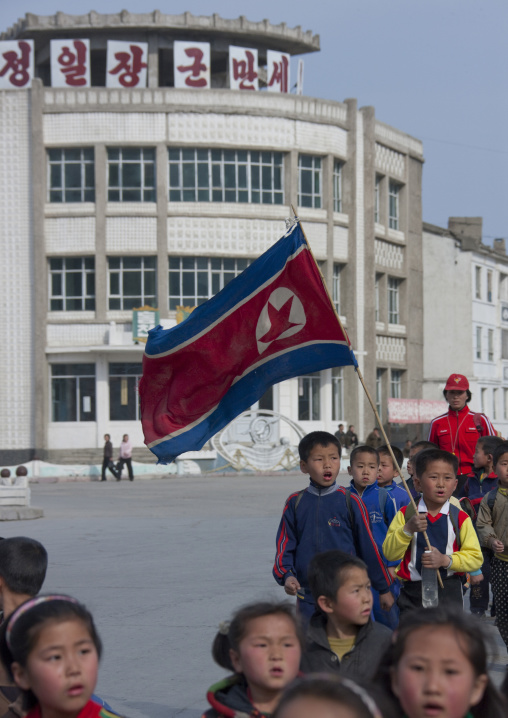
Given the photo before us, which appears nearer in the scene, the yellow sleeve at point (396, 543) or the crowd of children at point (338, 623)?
the crowd of children at point (338, 623)

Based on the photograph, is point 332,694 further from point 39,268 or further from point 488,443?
point 39,268

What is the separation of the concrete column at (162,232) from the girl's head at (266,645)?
41174 millimetres

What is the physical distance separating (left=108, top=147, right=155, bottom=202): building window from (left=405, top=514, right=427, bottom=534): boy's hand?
40559 millimetres

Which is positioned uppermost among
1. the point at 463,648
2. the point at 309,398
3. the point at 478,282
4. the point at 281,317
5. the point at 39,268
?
the point at 478,282

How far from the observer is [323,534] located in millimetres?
5941

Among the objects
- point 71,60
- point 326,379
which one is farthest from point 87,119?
point 326,379

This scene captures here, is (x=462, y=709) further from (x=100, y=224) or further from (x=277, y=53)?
(x=277, y=53)

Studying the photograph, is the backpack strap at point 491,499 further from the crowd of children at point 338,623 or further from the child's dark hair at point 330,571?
the child's dark hair at point 330,571

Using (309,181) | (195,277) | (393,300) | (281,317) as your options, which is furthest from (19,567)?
(393,300)

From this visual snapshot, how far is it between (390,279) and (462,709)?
5077cm

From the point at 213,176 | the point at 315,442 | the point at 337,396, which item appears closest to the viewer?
the point at 315,442

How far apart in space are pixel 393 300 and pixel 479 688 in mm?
50812

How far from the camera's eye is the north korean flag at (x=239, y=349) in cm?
773

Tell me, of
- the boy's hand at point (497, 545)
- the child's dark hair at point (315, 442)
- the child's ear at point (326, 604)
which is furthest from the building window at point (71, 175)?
the child's ear at point (326, 604)
